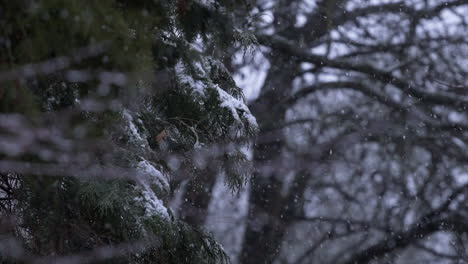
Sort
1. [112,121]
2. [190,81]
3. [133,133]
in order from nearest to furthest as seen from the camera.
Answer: [112,121], [133,133], [190,81]

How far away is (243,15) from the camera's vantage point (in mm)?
4781

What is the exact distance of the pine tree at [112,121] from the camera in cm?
320

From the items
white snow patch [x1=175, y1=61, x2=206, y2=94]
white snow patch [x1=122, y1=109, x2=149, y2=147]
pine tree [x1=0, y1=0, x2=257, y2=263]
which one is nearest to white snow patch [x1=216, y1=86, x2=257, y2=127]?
pine tree [x1=0, y1=0, x2=257, y2=263]

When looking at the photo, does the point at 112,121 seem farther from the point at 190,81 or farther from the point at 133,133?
the point at 190,81

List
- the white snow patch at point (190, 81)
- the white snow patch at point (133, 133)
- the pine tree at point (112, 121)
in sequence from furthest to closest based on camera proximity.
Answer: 1. the white snow patch at point (190, 81)
2. the white snow patch at point (133, 133)
3. the pine tree at point (112, 121)

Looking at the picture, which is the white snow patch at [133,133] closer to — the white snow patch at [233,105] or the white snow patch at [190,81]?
the white snow patch at [190,81]

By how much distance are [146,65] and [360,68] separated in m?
8.30

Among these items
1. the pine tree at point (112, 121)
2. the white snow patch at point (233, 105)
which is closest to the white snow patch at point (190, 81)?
the pine tree at point (112, 121)

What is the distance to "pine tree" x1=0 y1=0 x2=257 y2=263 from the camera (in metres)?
3.20

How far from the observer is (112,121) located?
3932mm

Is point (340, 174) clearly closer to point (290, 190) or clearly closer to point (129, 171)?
point (290, 190)

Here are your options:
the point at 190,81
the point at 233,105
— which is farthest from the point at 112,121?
the point at 233,105

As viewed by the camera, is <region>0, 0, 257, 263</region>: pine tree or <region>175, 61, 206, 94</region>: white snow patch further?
<region>175, 61, 206, 94</region>: white snow patch

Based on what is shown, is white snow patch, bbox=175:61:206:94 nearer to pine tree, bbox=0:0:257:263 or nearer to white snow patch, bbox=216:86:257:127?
pine tree, bbox=0:0:257:263
